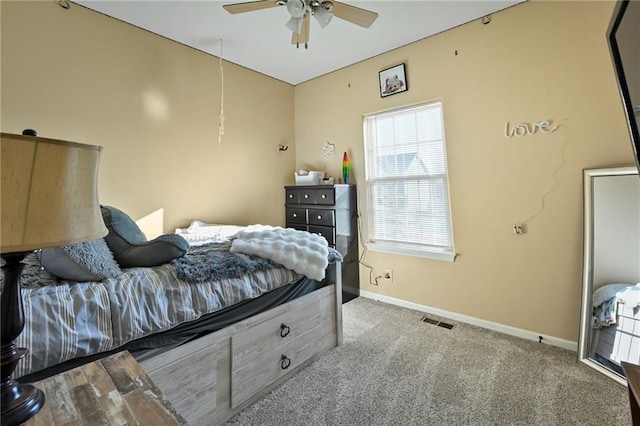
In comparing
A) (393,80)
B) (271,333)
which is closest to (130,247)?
(271,333)

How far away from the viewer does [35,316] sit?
96 centimetres

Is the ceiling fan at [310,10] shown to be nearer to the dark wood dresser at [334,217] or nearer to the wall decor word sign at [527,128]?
the wall decor word sign at [527,128]

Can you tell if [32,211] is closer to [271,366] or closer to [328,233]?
[271,366]

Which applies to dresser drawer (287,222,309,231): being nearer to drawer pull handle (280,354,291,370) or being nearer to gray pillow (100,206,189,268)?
drawer pull handle (280,354,291,370)

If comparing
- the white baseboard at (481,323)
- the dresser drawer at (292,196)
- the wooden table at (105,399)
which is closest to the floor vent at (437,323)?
the white baseboard at (481,323)

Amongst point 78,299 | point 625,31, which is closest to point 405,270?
point 625,31

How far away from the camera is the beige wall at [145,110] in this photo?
210cm

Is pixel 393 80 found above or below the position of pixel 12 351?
above

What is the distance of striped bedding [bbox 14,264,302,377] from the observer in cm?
96

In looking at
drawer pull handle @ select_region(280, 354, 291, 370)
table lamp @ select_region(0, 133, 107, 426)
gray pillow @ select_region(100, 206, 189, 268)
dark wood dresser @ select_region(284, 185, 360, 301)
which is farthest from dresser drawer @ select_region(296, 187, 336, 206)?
table lamp @ select_region(0, 133, 107, 426)

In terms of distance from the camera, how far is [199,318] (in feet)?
4.52

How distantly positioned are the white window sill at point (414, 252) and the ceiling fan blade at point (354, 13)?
6.69ft

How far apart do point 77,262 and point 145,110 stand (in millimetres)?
2008

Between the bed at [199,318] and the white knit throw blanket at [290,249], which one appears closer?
the bed at [199,318]
